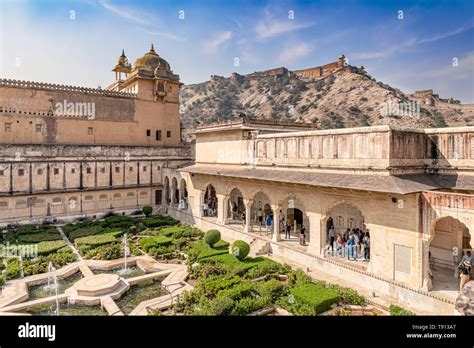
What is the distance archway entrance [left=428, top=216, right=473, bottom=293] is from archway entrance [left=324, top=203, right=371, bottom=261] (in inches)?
128

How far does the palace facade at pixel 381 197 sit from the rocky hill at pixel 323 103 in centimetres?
3029

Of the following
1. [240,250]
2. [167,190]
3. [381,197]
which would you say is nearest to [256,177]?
[240,250]

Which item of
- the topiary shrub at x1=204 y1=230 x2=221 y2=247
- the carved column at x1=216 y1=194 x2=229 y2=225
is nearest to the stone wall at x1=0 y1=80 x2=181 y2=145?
the carved column at x1=216 y1=194 x2=229 y2=225

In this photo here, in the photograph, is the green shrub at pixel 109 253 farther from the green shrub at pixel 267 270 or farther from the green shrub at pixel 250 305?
the green shrub at pixel 250 305

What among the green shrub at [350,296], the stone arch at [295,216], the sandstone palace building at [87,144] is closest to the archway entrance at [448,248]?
the green shrub at [350,296]

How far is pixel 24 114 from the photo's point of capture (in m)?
30.0

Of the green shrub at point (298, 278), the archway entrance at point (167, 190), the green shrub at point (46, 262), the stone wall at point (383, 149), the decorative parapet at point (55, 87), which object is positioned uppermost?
the decorative parapet at point (55, 87)

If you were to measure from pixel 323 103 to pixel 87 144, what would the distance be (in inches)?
2370

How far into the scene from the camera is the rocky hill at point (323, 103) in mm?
67625

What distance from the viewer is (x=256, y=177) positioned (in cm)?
2086

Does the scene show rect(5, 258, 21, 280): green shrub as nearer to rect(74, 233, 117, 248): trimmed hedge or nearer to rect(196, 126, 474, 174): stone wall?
rect(74, 233, 117, 248): trimmed hedge

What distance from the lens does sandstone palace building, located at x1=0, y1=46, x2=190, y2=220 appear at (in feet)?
92.5
